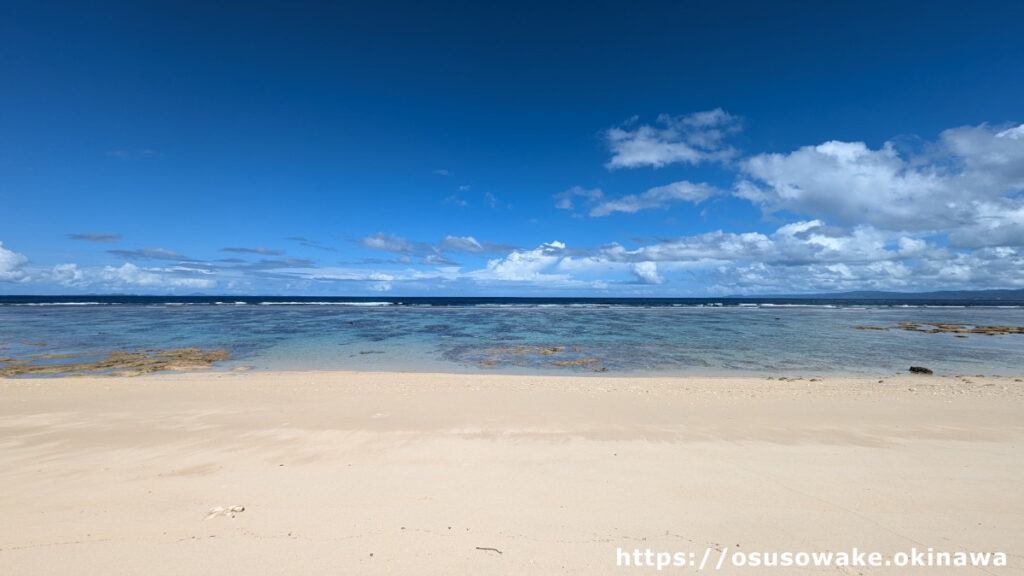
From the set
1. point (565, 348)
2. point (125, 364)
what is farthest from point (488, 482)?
point (125, 364)

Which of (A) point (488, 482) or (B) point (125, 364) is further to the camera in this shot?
(B) point (125, 364)

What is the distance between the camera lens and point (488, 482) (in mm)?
5801

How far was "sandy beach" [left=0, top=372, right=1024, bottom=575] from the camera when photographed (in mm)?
4148

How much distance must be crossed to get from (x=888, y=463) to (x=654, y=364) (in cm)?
1315

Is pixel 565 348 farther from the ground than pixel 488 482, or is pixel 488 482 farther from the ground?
pixel 488 482

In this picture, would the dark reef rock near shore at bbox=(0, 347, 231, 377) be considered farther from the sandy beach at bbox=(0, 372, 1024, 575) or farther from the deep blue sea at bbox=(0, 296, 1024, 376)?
the sandy beach at bbox=(0, 372, 1024, 575)

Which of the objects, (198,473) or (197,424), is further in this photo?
(197,424)

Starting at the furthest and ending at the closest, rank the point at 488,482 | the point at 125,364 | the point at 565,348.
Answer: the point at 565,348 < the point at 125,364 < the point at 488,482

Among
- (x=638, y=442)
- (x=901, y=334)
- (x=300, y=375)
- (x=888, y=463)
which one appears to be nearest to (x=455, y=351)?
(x=300, y=375)

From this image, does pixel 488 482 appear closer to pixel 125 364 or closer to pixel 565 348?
pixel 565 348

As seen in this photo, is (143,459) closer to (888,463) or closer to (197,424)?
(197,424)

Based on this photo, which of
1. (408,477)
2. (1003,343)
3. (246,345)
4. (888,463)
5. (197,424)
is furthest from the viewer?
(1003,343)

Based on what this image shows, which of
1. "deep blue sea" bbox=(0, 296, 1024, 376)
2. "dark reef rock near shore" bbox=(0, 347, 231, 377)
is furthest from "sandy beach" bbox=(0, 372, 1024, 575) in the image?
"deep blue sea" bbox=(0, 296, 1024, 376)

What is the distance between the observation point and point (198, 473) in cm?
613
